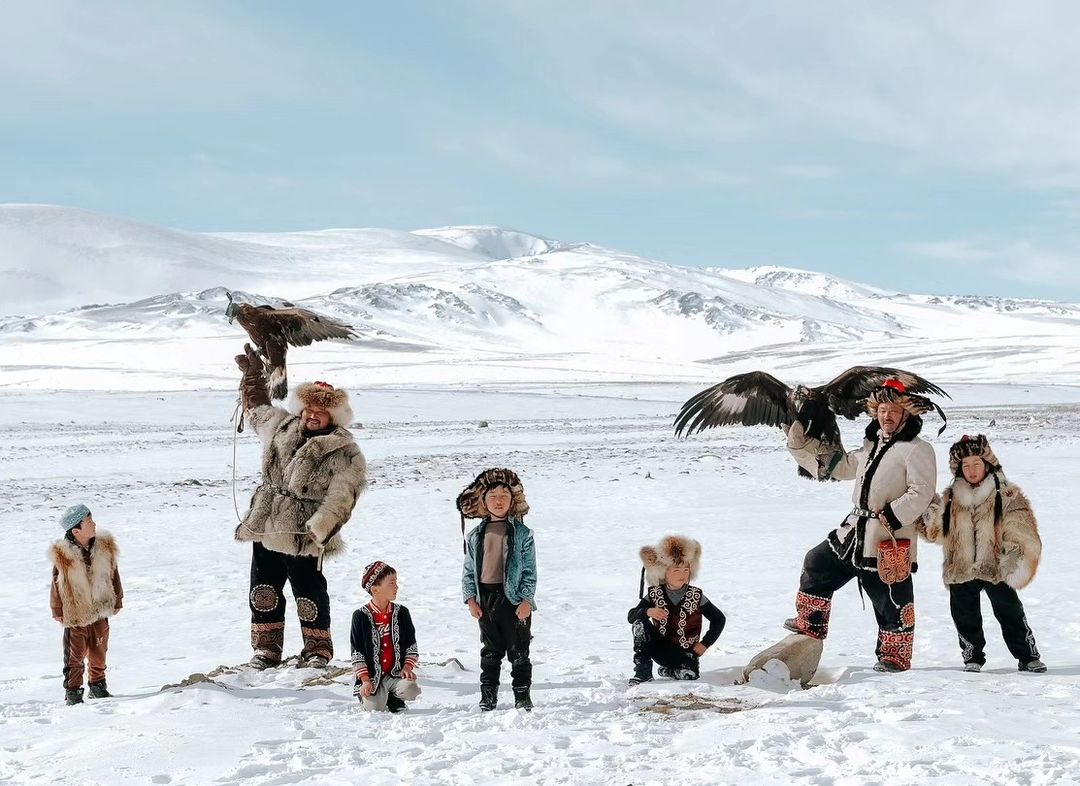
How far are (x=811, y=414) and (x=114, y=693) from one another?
4.27m

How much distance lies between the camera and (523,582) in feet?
16.3

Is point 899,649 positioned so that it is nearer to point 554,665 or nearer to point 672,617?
point 672,617

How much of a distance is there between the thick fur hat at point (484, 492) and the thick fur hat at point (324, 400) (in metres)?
1.10

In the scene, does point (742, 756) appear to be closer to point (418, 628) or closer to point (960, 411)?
point (418, 628)

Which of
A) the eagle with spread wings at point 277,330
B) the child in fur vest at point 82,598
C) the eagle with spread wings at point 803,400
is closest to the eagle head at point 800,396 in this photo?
the eagle with spread wings at point 803,400

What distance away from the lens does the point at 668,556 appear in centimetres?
577

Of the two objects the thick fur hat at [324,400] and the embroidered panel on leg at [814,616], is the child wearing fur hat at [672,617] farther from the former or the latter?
the thick fur hat at [324,400]

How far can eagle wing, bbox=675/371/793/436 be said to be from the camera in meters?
5.61

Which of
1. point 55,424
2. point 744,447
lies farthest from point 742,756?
point 55,424

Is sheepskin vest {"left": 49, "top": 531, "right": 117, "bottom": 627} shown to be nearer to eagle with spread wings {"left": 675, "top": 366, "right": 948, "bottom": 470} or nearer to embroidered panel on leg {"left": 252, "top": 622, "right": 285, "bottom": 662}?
embroidered panel on leg {"left": 252, "top": 622, "right": 285, "bottom": 662}

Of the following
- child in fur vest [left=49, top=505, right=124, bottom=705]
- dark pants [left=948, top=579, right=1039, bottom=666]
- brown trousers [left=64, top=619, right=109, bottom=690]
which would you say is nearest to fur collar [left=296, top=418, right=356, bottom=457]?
child in fur vest [left=49, top=505, right=124, bottom=705]

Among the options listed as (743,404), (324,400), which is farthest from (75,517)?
(743,404)

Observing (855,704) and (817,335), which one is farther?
(817,335)

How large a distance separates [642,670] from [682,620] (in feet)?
1.24
